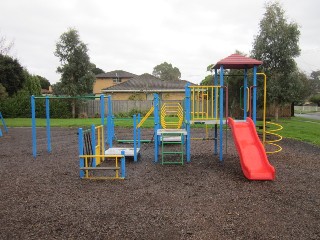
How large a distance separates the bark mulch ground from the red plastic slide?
0.22 m

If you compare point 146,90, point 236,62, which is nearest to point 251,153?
point 236,62

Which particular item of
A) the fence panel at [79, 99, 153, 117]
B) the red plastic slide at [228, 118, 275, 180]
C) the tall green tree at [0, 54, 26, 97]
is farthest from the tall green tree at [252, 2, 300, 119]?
the tall green tree at [0, 54, 26, 97]

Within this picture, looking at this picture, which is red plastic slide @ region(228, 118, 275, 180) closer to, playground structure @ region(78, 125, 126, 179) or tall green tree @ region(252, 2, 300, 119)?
playground structure @ region(78, 125, 126, 179)

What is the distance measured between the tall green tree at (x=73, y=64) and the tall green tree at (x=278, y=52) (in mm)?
15267

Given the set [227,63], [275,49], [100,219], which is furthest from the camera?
[275,49]

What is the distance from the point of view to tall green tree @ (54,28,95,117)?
28156mm

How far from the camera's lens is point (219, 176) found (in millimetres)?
7523

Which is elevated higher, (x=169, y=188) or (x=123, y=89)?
(x=123, y=89)

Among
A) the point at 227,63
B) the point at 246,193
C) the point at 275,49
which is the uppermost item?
the point at 275,49

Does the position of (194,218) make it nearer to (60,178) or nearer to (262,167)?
(262,167)

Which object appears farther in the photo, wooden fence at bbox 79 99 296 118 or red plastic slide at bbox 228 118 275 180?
wooden fence at bbox 79 99 296 118

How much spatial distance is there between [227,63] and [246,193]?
166 inches

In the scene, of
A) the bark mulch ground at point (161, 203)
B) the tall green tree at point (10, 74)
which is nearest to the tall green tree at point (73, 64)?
the tall green tree at point (10, 74)

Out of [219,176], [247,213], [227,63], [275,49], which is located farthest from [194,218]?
[275,49]
